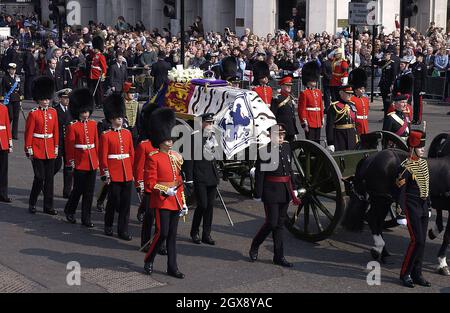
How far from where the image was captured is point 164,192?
875 cm

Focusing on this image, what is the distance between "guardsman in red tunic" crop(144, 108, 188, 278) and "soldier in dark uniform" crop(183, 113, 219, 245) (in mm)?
1028

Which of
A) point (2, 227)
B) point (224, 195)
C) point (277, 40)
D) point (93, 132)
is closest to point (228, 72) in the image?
point (224, 195)

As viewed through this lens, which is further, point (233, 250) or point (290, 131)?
point (290, 131)

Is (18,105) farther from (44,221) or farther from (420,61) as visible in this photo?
(420,61)

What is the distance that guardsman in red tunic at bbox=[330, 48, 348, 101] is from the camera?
20031 mm

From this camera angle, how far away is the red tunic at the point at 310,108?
1421cm

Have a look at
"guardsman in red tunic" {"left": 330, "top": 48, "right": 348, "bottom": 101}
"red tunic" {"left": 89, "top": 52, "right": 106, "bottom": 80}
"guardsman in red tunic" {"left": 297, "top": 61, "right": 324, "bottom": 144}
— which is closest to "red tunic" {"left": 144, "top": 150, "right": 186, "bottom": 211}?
→ "guardsman in red tunic" {"left": 297, "top": 61, "right": 324, "bottom": 144}

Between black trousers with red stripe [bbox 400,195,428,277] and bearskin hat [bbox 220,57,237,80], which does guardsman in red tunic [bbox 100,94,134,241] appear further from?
bearskin hat [bbox 220,57,237,80]

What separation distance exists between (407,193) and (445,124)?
1203cm

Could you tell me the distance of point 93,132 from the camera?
1124 centimetres

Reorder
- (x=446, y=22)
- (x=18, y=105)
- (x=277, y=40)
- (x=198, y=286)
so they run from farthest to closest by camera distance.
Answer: (x=446, y=22)
(x=277, y=40)
(x=18, y=105)
(x=198, y=286)

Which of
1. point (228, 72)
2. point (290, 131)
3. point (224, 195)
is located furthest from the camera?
point (228, 72)

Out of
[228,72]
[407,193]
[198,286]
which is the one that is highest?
[228,72]

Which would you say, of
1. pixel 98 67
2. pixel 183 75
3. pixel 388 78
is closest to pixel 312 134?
pixel 183 75
